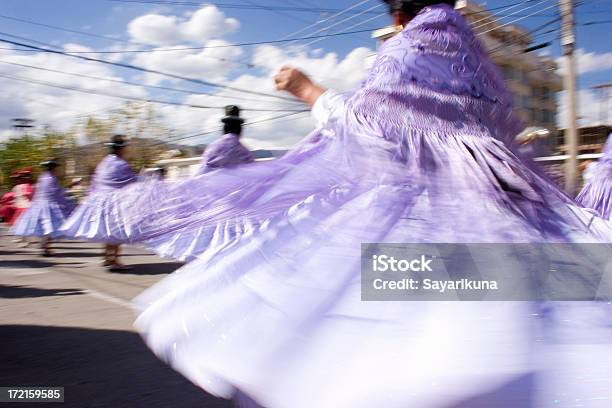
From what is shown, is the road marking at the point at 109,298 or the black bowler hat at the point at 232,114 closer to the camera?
the road marking at the point at 109,298

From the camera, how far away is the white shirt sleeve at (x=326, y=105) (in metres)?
1.61

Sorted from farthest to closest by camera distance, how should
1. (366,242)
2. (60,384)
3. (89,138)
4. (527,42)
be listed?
(89,138), (527,42), (60,384), (366,242)

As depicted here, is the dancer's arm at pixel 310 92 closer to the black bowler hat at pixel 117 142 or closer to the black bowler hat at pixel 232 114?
the black bowler hat at pixel 232 114

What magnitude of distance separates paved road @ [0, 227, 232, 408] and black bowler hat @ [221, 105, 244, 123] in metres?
1.80

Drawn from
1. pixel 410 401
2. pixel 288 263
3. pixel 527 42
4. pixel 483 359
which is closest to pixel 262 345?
pixel 288 263

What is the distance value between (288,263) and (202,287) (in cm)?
24

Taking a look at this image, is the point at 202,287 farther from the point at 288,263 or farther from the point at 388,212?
the point at 388,212

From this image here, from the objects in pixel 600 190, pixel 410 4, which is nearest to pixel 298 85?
pixel 410 4

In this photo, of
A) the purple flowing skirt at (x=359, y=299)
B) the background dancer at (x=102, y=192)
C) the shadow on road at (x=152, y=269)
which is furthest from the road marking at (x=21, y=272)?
the purple flowing skirt at (x=359, y=299)

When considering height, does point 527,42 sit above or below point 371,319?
above

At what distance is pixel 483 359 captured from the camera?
1.01 m

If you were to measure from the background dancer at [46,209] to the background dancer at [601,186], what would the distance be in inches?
277

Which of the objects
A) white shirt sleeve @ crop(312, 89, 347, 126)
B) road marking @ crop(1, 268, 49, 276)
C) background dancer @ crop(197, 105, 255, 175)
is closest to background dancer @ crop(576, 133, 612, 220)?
white shirt sleeve @ crop(312, 89, 347, 126)

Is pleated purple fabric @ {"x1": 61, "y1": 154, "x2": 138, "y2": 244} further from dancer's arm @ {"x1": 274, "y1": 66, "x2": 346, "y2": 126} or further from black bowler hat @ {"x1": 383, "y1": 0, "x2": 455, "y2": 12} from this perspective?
black bowler hat @ {"x1": 383, "y1": 0, "x2": 455, "y2": 12}
